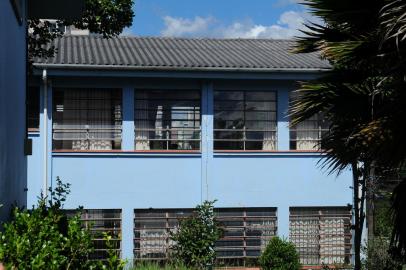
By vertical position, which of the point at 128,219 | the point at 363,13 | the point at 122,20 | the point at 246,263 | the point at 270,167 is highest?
the point at 122,20

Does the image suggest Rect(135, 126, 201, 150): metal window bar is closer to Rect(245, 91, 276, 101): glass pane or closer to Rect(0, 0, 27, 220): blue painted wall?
Rect(245, 91, 276, 101): glass pane

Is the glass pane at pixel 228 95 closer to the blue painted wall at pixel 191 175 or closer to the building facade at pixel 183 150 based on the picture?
the building facade at pixel 183 150

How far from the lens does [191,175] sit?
67.6 ft

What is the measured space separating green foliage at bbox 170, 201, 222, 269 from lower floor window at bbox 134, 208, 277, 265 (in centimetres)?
134

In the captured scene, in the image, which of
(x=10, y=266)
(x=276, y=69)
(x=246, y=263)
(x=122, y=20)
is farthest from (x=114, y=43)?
(x=10, y=266)

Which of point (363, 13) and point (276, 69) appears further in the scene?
point (276, 69)

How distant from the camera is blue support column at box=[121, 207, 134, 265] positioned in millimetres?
20141

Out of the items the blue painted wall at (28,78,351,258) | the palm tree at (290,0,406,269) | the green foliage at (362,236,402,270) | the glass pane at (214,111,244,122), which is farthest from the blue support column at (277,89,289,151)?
the palm tree at (290,0,406,269)

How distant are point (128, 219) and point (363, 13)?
43.0 ft

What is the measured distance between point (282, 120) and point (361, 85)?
471 inches

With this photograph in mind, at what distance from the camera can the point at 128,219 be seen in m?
20.2

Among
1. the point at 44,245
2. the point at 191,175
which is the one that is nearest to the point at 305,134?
the point at 191,175

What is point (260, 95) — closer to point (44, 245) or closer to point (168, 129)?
point (168, 129)

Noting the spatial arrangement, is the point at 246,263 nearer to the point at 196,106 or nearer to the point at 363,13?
the point at 196,106
